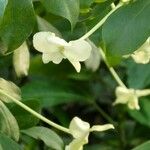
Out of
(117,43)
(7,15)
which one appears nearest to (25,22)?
(7,15)

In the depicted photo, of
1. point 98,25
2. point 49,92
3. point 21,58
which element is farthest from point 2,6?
point 49,92

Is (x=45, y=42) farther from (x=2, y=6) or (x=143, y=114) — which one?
(x=143, y=114)

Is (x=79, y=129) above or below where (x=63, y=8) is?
below

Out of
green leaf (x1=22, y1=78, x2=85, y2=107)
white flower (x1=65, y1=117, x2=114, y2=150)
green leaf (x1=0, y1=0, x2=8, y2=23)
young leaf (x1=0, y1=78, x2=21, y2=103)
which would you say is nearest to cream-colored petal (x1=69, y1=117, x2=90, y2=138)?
white flower (x1=65, y1=117, x2=114, y2=150)

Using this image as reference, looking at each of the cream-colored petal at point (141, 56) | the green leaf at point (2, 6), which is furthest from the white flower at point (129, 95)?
the green leaf at point (2, 6)

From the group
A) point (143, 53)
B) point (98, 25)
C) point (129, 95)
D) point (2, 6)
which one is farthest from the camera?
point (129, 95)

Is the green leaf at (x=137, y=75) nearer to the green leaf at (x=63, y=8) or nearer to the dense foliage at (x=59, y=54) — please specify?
the dense foliage at (x=59, y=54)
